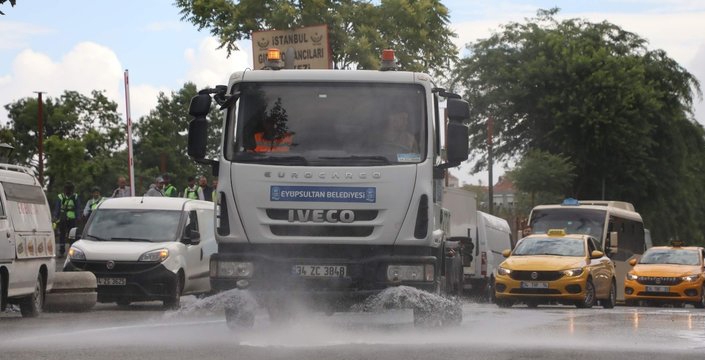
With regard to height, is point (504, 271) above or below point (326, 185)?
below

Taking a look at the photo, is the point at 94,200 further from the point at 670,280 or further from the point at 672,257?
the point at 672,257

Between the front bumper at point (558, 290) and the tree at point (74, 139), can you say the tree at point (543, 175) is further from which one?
the tree at point (74, 139)

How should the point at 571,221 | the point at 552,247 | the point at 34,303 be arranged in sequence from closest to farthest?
the point at 34,303
the point at 552,247
the point at 571,221

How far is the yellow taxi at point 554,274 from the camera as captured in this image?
96.4ft

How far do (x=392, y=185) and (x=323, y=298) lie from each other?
1360mm

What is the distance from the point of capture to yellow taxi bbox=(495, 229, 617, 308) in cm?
2939

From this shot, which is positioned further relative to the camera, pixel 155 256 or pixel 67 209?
pixel 67 209

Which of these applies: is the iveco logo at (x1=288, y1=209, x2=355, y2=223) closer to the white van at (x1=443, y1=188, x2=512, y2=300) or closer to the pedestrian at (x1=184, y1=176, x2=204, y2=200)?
the pedestrian at (x1=184, y1=176, x2=204, y2=200)

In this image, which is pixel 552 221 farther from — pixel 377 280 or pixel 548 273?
pixel 377 280

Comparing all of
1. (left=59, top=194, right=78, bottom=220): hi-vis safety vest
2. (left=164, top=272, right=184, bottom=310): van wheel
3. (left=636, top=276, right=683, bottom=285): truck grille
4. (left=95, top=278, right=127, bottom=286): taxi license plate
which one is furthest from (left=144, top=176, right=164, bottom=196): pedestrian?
(left=636, top=276, right=683, bottom=285): truck grille

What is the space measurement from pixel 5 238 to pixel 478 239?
64.5 ft

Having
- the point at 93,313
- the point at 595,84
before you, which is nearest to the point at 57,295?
the point at 93,313

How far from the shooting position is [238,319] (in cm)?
1630

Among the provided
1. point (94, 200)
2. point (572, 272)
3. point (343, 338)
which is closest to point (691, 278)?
point (572, 272)
